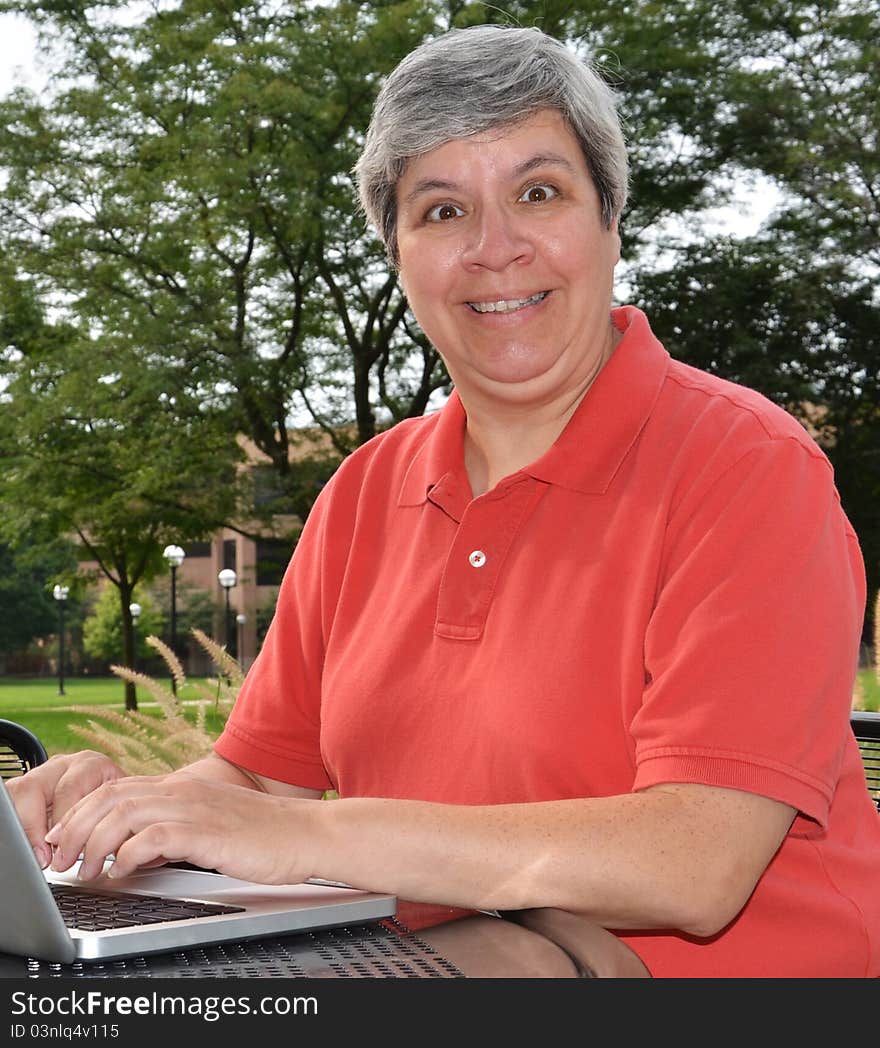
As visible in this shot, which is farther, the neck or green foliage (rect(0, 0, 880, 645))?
green foliage (rect(0, 0, 880, 645))

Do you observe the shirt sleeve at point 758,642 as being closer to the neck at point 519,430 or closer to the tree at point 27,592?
the neck at point 519,430

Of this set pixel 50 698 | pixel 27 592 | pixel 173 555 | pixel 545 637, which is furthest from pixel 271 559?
pixel 545 637

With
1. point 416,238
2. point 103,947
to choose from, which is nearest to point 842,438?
point 416,238

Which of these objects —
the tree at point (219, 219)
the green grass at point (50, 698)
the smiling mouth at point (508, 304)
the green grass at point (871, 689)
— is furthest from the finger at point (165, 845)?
the green grass at point (50, 698)

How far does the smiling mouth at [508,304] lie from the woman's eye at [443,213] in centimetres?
10

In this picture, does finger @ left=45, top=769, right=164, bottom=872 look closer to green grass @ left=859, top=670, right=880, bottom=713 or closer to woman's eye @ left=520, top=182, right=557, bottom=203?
woman's eye @ left=520, top=182, right=557, bottom=203

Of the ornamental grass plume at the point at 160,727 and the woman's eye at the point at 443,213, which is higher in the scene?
the woman's eye at the point at 443,213

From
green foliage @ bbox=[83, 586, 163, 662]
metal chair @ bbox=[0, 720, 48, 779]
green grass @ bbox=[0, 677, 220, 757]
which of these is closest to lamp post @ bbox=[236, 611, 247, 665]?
green grass @ bbox=[0, 677, 220, 757]

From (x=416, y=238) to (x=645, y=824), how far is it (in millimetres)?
742

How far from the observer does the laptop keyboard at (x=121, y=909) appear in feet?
2.40

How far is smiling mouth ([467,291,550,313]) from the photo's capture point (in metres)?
1.39

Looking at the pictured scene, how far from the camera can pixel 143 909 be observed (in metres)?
0.78

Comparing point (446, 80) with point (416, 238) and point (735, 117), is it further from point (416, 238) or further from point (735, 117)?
point (735, 117)

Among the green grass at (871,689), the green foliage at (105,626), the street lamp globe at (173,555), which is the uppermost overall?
the street lamp globe at (173,555)
